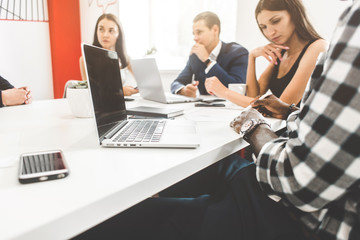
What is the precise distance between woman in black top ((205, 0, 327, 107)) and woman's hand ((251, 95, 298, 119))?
0.26 metres

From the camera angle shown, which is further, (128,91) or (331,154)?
(128,91)

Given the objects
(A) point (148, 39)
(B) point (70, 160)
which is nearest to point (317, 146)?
(B) point (70, 160)

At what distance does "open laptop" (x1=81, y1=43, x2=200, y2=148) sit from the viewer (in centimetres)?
65

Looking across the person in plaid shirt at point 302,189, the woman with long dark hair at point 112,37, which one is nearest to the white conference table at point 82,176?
the person in plaid shirt at point 302,189

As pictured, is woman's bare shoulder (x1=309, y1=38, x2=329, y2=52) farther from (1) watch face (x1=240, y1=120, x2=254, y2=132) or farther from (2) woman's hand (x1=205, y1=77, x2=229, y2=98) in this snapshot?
(1) watch face (x1=240, y1=120, x2=254, y2=132)

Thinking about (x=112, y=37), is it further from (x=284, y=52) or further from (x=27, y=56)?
(x=284, y=52)

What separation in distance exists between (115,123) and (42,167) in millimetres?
363

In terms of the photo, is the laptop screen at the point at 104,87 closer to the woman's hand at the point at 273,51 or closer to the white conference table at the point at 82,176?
the white conference table at the point at 82,176

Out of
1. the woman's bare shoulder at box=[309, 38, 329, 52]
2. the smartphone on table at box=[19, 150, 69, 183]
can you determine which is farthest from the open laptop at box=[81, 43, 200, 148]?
the woman's bare shoulder at box=[309, 38, 329, 52]

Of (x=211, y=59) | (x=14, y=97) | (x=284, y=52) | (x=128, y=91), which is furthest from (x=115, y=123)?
(x=211, y=59)

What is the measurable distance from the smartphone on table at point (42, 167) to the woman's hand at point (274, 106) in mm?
797

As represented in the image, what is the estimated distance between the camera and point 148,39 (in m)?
3.91

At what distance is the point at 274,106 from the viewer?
1.08m

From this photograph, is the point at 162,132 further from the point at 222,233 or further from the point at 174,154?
the point at 222,233
